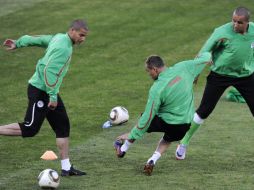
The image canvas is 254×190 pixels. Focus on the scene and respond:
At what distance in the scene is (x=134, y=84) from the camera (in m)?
18.4

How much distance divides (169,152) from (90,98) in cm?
483

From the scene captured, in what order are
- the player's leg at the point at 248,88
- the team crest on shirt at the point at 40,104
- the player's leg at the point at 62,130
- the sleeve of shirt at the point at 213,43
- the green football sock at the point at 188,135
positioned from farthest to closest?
the green football sock at the point at 188,135
the player's leg at the point at 248,88
the sleeve of shirt at the point at 213,43
the player's leg at the point at 62,130
the team crest on shirt at the point at 40,104

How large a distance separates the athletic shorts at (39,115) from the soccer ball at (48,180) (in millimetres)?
846

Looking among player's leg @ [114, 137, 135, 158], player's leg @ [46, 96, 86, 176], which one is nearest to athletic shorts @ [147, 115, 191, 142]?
player's leg @ [114, 137, 135, 158]

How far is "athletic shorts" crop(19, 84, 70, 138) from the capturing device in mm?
10502

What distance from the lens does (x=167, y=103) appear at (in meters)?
10.6

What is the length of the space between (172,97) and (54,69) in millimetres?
1713

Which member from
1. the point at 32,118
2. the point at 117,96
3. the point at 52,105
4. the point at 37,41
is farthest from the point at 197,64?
the point at 117,96

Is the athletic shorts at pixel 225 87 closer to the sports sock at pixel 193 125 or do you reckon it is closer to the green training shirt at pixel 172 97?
the sports sock at pixel 193 125

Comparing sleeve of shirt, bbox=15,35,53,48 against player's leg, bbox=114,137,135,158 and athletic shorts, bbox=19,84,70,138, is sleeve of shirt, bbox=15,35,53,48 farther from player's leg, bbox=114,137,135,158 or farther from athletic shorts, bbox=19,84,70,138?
player's leg, bbox=114,137,135,158

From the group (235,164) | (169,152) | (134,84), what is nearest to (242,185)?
(235,164)

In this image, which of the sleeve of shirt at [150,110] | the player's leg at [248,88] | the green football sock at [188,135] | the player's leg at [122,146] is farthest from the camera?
the green football sock at [188,135]

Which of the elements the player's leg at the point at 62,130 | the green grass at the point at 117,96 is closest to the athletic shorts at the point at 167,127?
→ the green grass at the point at 117,96

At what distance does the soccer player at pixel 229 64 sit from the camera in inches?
456
